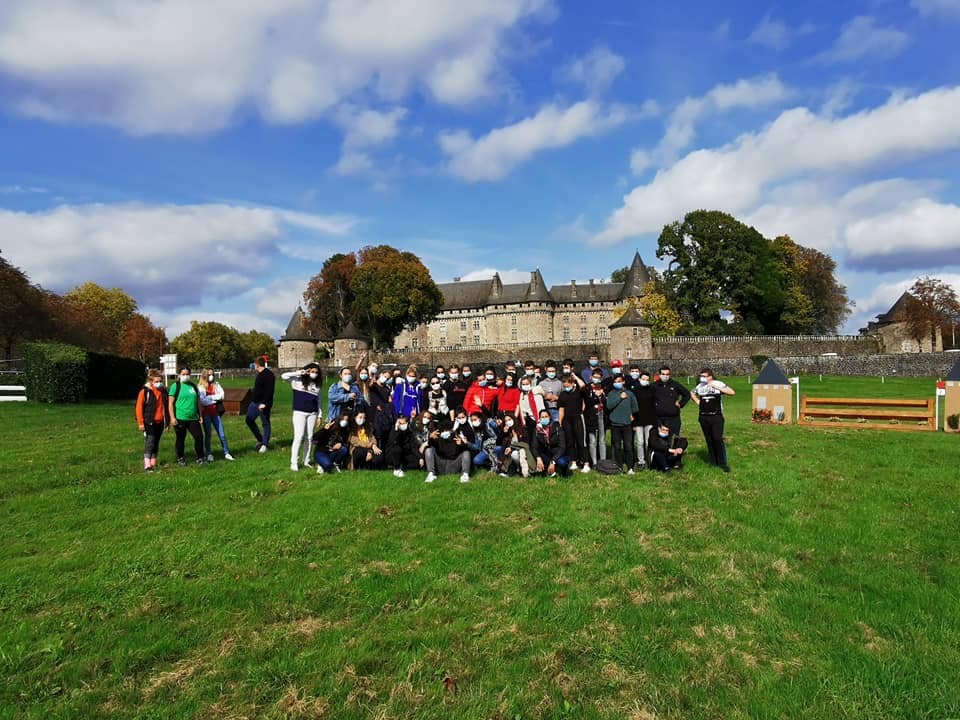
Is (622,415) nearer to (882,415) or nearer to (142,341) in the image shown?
(882,415)

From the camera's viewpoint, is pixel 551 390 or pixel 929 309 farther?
pixel 929 309

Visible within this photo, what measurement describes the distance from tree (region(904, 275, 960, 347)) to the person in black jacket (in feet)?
173

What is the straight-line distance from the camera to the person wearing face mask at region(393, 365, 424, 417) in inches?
449

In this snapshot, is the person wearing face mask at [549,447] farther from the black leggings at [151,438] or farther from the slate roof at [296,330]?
the slate roof at [296,330]

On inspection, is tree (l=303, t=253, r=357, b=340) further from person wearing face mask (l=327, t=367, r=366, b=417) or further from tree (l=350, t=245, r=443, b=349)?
person wearing face mask (l=327, t=367, r=366, b=417)

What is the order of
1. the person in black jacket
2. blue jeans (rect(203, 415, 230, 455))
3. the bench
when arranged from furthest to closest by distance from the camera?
the bench < blue jeans (rect(203, 415, 230, 455)) < the person in black jacket

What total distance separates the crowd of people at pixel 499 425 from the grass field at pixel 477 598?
0.83 meters

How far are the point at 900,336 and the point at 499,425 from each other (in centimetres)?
5732

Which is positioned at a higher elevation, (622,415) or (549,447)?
(622,415)

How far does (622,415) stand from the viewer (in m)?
9.85

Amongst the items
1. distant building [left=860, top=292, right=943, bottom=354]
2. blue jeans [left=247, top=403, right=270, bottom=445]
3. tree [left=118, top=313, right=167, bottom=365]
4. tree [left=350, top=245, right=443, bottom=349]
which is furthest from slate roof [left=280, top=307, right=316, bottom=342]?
distant building [left=860, top=292, right=943, bottom=354]

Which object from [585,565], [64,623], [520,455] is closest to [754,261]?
[520,455]

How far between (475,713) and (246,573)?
296cm

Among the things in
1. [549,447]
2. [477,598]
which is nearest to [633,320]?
[549,447]
